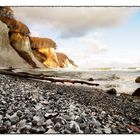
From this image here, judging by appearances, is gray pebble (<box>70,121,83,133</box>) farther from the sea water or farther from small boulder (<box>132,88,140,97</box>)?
small boulder (<box>132,88,140,97</box>)

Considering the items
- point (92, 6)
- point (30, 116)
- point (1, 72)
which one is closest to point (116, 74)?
point (92, 6)

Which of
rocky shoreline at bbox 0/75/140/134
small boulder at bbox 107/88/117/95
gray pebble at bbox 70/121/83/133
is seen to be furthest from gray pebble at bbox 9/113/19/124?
small boulder at bbox 107/88/117/95

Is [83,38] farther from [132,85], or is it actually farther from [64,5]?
[132,85]

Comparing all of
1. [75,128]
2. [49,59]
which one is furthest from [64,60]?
[75,128]

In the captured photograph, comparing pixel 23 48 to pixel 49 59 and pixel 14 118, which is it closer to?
pixel 49 59

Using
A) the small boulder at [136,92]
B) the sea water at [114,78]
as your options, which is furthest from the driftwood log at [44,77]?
the small boulder at [136,92]

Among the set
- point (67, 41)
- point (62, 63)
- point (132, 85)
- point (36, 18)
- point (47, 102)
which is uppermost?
point (36, 18)

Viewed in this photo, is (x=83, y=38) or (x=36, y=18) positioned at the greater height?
(x=36, y=18)
